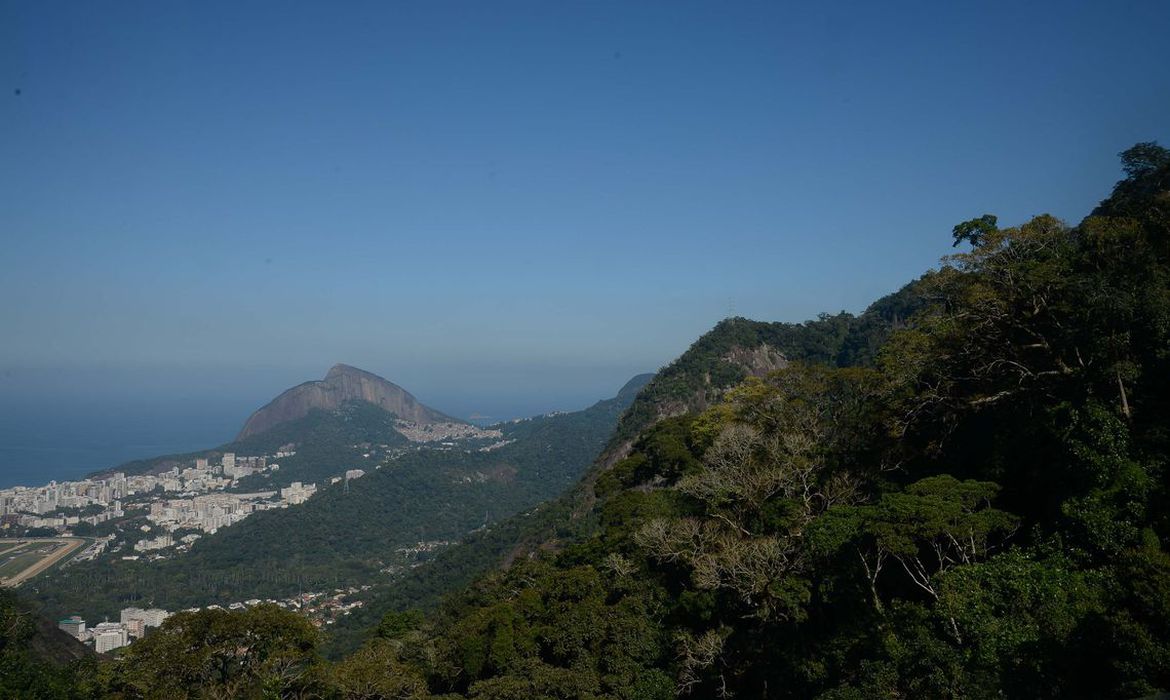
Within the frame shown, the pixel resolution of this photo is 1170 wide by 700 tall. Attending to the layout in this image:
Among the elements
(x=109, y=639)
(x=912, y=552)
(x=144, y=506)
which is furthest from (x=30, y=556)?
(x=912, y=552)

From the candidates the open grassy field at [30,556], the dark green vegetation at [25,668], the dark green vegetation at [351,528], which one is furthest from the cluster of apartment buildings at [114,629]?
the dark green vegetation at [25,668]

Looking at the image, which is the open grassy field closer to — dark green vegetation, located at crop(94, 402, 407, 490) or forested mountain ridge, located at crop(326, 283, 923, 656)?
forested mountain ridge, located at crop(326, 283, 923, 656)

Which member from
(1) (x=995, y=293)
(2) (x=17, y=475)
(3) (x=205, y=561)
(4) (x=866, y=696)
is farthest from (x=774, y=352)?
(2) (x=17, y=475)

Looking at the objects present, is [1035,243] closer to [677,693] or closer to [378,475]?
[677,693]

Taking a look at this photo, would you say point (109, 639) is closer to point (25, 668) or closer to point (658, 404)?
point (25, 668)

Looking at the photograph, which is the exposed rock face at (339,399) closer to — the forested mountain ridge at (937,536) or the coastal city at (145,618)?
the coastal city at (145,618)
